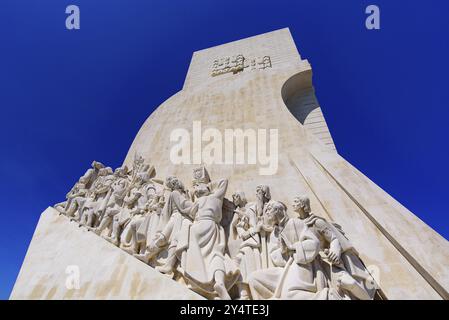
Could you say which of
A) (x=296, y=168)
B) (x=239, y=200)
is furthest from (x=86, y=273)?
(x=296, y=168)

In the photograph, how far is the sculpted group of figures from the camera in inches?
118

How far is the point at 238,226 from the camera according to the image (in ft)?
13.3

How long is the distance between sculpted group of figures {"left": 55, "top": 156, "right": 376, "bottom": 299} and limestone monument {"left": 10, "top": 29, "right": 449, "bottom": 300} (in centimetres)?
2

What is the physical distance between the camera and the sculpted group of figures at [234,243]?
118 inches

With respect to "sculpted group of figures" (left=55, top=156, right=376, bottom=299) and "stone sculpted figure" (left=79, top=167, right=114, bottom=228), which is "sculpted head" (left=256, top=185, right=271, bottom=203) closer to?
"sculpted group of figures" (left=55, top=156, right=376, bottom=299)

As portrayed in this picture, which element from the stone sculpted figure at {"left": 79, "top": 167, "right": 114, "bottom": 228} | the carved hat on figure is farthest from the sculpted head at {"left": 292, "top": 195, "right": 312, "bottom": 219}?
the stone sculpted figure at {"left": 79, "top": 167, "right": 114, "bottom": 228}

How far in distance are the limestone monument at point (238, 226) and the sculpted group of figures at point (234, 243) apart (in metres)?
0.02

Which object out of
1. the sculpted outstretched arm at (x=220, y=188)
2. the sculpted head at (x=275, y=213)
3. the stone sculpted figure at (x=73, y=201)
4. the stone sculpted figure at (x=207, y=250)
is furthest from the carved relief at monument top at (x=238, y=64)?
the sculpted head at (x=275, y=213)

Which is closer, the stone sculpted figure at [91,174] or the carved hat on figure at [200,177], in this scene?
the carved hat on figure at [200,177]

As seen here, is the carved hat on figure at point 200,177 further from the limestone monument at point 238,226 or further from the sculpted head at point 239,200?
the sculpted head at point 239,200

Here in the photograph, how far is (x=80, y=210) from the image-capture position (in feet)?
18.5

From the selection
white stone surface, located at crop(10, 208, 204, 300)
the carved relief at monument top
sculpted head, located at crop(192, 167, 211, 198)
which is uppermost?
the carved relief at monument top

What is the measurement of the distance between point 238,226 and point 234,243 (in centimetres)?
25
